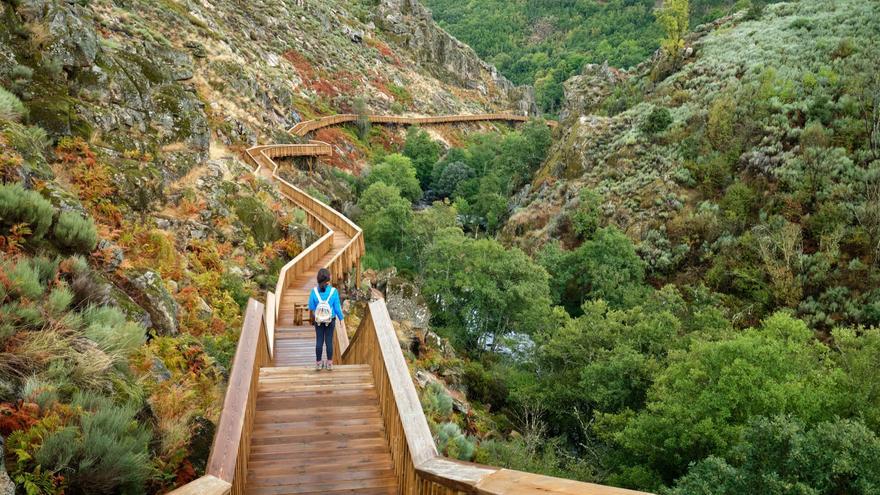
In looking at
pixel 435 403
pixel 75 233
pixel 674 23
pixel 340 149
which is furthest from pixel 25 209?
pixel 674 23

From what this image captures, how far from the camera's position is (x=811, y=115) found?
3017 centimetres

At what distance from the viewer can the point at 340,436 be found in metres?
5.75

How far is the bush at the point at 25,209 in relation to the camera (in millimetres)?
6129

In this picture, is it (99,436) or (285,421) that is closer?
(99,436)

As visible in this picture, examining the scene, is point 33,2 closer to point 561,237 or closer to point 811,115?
point 561,237

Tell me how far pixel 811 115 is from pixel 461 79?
85.2 meters

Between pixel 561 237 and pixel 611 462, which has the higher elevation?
pixel 561 237

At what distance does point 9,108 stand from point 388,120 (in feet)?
196

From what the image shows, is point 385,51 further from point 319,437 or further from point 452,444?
point 319,437

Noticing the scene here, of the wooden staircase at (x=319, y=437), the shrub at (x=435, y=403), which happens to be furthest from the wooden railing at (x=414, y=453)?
the shrub at (x=435, y=403)

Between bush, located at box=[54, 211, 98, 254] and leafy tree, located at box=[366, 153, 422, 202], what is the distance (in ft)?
135

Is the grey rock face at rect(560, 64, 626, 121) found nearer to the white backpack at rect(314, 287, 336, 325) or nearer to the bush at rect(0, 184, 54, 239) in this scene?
the white backpack at rect(314, 287, 336, 325)

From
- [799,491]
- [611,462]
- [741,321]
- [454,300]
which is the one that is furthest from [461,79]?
[799,491]

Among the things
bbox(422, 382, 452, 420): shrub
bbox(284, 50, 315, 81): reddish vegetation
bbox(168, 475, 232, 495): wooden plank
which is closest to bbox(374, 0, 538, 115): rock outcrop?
bbox(284, 50, 315, 81): reddish vegetation
